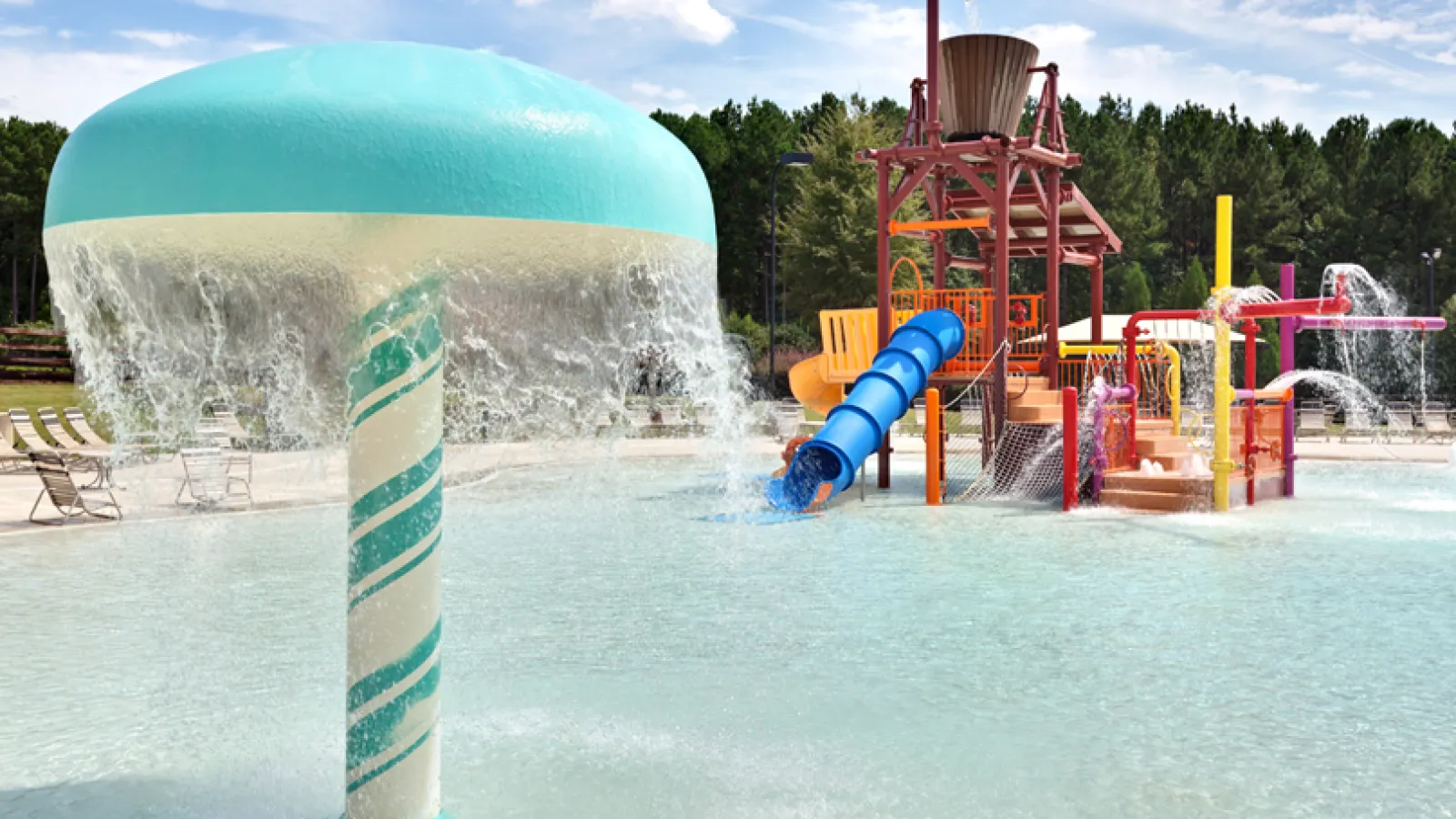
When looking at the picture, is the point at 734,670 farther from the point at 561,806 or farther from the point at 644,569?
the point at 644,569

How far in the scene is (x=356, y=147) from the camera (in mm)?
3059

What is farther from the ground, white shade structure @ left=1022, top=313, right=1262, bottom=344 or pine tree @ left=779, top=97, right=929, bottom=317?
pine tree @ left=779, top=97, right=929, bottom=317

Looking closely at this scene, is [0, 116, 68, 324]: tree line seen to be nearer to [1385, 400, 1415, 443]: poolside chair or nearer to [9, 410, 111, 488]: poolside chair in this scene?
[9, 410, 111, 488]: poolside chair

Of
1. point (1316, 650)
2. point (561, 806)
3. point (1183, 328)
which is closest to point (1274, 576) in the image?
point (1316, 650)

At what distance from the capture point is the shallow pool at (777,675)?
5059mm

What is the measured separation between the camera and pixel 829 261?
157ft

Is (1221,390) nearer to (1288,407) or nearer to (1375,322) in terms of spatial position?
(1288,407)

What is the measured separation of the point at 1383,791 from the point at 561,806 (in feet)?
10.9

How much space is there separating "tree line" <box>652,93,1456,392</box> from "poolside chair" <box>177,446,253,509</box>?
31.3m

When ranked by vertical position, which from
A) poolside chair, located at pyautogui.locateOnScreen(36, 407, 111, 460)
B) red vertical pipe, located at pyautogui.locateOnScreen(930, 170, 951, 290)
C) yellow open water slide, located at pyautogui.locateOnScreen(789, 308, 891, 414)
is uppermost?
red vertical pipe, located at pyautogui.locateOnScreen(930, 170, 951, 290)

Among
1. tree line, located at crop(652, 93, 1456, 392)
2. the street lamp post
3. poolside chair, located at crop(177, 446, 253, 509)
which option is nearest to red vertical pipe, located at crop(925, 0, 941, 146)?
poolside chair, located at crop(177, 446, 253, 509)

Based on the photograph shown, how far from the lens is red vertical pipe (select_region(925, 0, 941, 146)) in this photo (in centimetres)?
1705

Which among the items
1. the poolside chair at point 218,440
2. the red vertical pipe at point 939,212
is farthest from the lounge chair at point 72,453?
the red vertical pipe at point 939,212

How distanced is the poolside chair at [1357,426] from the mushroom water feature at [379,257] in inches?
1057
